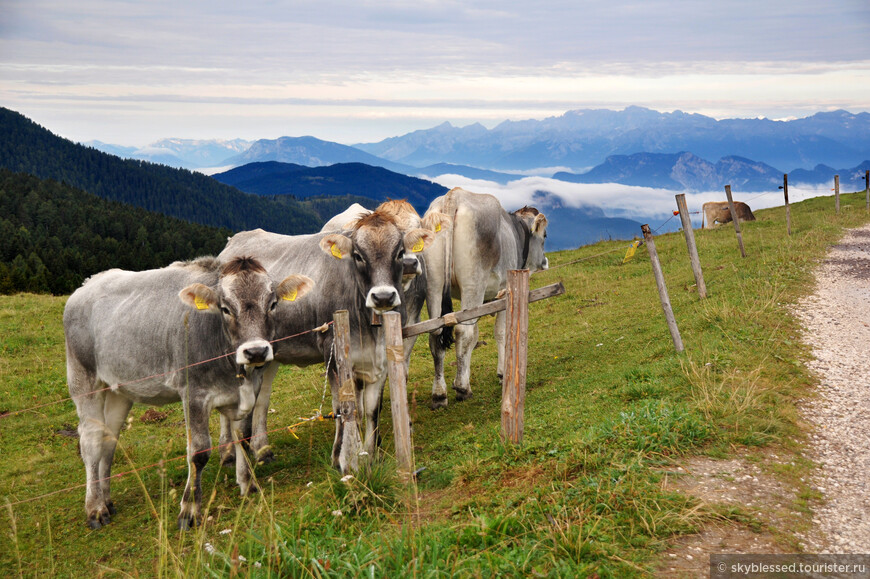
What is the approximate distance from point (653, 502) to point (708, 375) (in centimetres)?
333

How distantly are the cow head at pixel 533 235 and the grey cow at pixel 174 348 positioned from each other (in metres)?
6.44

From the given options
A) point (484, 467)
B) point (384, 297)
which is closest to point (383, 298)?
point (384, 297)

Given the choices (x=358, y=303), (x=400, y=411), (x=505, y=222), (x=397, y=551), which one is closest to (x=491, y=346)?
(x=505, y=222)

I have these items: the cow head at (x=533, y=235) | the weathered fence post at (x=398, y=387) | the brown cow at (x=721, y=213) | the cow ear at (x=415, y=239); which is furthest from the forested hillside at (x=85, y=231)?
the weathered fence post at (x=398, y=387)

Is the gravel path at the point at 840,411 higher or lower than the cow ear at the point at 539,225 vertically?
lower

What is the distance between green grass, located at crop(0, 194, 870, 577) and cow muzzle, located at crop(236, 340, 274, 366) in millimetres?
1345

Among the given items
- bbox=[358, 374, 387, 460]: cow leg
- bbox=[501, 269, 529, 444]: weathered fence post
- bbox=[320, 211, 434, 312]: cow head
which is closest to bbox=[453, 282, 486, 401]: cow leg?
bbox=[320, 211, 434, 312]: cow head

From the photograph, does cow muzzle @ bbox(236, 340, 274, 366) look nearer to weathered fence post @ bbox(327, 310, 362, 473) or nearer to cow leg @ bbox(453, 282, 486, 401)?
weathered fence post @ bbox(327, 310, 362, 473)

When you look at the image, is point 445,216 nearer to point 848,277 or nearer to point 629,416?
point 629,416

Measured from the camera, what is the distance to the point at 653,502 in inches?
203

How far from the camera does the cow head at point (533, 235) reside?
12.6 m

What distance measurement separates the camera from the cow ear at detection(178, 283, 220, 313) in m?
6.81

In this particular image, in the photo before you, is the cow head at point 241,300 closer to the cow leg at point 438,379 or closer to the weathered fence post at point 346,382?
the weathered fence post at point 346,382

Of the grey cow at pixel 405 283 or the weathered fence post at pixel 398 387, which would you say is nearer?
the weathered fence post at pixel 398 387
